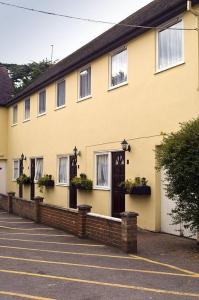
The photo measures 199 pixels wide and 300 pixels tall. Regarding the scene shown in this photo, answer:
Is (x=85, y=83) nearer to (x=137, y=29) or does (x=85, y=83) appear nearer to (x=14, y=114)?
(x=137, y=29)

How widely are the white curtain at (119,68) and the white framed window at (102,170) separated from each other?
103 inches

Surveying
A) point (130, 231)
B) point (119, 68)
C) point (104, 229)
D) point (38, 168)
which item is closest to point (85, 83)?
point (119, 68)

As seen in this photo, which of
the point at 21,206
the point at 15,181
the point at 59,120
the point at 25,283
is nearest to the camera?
the point at 25,283

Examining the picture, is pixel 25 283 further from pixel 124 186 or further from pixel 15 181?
pixel 15 181

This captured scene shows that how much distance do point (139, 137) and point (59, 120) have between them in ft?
22.8

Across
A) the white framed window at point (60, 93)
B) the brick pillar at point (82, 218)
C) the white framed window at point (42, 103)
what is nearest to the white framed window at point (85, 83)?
the white framed window at point (60, 93)

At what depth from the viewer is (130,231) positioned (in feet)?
32.5

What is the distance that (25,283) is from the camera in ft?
23.9

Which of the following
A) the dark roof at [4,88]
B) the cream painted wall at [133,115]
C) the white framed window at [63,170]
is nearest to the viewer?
the cream painted wall at [133,115]

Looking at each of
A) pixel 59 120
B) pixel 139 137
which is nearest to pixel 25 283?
pixel 139 137

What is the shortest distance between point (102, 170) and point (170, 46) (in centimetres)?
551

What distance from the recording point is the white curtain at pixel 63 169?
63.8ft

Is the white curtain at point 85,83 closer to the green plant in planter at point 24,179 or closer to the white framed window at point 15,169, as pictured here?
the green plant in planter at point 24,179

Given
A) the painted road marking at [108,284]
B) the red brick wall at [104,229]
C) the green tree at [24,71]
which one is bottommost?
the painted road marking at [108,284]
